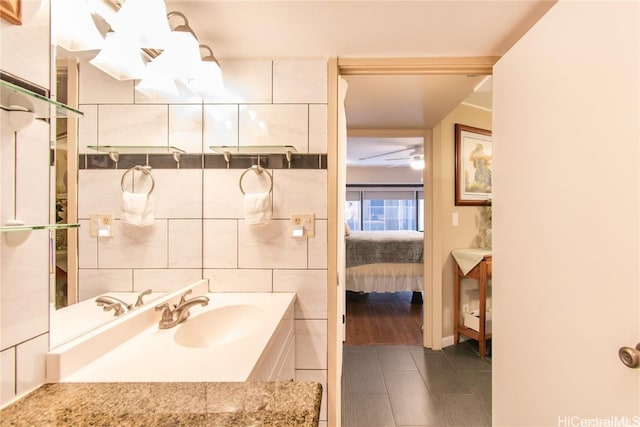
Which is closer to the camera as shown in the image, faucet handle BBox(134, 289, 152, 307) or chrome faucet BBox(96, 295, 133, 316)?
chrome faucet BBox(96, 295, 133, 316)

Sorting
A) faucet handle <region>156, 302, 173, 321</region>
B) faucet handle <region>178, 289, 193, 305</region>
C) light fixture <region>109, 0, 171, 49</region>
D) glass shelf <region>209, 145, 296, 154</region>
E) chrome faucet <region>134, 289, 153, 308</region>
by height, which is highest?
light fixture <region>109, 0, 171, 49</region>

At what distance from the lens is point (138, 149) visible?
1.14 meters

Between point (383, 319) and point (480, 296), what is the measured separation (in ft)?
4.10

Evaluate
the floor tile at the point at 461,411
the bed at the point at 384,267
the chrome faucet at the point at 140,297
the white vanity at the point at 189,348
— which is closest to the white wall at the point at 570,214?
the floor tile at the point at 461,411

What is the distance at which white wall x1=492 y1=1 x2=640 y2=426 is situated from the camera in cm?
73

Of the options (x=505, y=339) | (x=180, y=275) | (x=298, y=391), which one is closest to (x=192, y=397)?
(x=298, y=391)

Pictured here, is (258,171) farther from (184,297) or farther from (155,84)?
(184,297)

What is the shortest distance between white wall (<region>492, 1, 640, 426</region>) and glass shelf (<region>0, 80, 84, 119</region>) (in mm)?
1411

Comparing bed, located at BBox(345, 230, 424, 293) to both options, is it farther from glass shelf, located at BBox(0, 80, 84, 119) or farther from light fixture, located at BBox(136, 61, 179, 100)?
glass shelf, located at BBox(0, 80, 84, 119)

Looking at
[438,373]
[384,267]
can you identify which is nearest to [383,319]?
[384,267]

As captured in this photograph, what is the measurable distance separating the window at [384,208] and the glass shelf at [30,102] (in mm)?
6115

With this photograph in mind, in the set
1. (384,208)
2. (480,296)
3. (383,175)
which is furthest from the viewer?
(384,208)

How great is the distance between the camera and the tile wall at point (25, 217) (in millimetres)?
576

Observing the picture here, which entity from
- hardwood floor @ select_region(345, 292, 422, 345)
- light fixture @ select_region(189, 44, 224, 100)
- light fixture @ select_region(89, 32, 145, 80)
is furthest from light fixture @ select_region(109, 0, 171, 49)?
hardwood floor @ select_region(345, 292, 422, 345)
